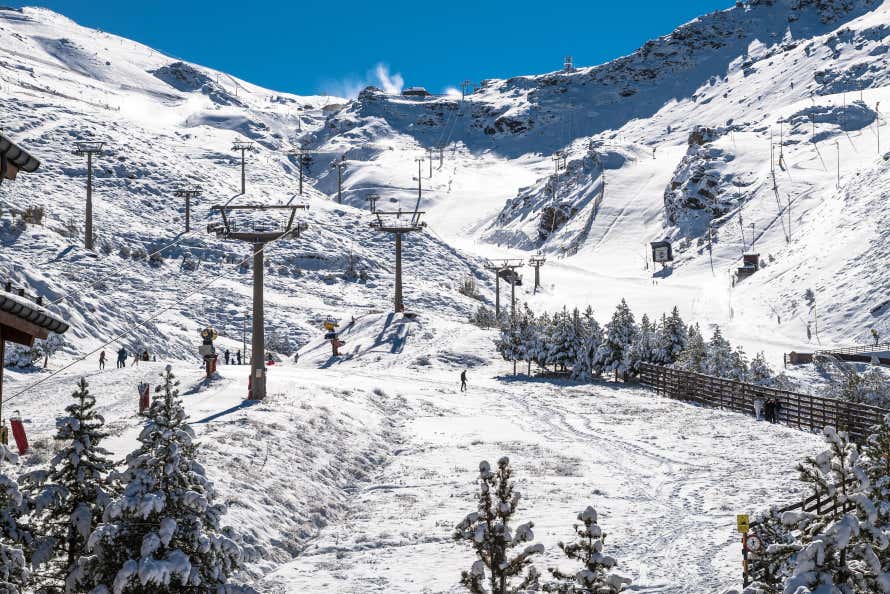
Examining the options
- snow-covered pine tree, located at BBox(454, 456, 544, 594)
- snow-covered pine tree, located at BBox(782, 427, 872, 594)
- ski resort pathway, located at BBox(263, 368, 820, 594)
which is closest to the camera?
snow-covered pine tree, located at BBox(782, 427, 872, 594)

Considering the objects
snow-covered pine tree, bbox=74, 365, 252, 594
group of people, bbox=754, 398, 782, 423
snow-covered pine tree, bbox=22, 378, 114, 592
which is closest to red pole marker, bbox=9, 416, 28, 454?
snow-covered pine tree, bbox=22, 378, 114, 592

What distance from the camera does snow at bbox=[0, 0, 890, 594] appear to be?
24.0 metres

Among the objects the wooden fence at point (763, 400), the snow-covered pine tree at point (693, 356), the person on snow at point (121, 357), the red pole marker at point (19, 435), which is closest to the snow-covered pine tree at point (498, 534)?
the red pole marker at point (19, 435)

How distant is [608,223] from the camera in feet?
474

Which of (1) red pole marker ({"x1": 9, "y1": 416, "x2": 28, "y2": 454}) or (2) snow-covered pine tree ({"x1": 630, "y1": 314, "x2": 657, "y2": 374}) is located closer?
(1) red pole marker ({"x1": 9, "y1": 416, "x2": 28, "y2": 454})

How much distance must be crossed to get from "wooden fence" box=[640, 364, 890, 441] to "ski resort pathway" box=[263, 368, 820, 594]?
1.66 metres

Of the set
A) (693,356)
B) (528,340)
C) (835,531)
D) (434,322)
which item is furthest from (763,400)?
(835,531)

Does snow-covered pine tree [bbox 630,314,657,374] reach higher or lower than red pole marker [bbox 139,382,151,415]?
higher

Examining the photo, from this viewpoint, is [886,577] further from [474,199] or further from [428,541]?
[474,199]

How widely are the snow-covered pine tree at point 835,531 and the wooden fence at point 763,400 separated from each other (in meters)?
27.2

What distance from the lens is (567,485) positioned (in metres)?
29.2

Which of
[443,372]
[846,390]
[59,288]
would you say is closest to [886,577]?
[846,390]

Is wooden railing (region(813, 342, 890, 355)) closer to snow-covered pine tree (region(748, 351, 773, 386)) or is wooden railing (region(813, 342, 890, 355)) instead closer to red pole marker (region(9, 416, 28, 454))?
snow-covered pine tree (region(748, 351, 773, 386))

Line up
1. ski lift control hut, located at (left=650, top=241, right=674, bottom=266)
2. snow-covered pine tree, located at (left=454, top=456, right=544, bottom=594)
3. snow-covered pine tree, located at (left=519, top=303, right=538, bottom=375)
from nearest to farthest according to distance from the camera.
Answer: snow-covered pine tree, located at (left=454, top=456, right=544, bottom=594) < snow-covered pine tree, located at (left=519, top=303, right=538, bottom=375) < ski lift control hut, located at (left=650, top=241, right=674, bottom=266)
